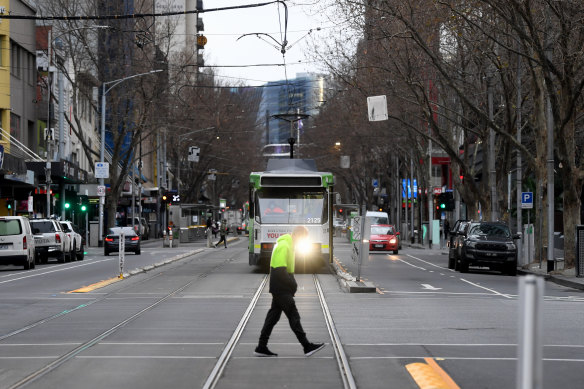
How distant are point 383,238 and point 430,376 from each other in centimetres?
4226

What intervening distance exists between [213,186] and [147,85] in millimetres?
44728

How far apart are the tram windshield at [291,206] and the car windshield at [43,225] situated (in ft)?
42.2

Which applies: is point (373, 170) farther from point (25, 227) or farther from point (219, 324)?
point (219, 324)

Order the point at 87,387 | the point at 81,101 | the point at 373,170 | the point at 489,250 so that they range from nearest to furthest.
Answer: the point at 87,387 → the point at 489,250 → the point at 81,101 → the point at 373,170

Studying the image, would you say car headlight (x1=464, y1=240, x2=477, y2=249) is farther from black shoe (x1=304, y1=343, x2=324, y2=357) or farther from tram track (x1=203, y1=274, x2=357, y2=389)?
black shoe (x1=304, y1=343, x2=324, y2=357)

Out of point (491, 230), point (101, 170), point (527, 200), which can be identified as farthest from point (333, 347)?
point (101, 170)

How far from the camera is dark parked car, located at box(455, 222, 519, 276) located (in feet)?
110

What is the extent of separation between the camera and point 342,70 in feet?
152

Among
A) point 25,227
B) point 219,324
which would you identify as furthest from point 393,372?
point 25,227

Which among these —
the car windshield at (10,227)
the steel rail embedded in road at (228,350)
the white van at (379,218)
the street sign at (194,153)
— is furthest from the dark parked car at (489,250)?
the street sign at (194,153)

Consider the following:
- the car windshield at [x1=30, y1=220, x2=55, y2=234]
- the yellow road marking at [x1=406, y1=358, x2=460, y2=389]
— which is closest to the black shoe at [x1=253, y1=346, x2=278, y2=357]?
the yellow road marking at [x1=406, y1=358, x2=460, y2=389]

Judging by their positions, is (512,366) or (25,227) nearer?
(512,366)

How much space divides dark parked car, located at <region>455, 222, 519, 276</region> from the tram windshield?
589 cm

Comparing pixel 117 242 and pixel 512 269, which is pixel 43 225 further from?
pixel 512 269
